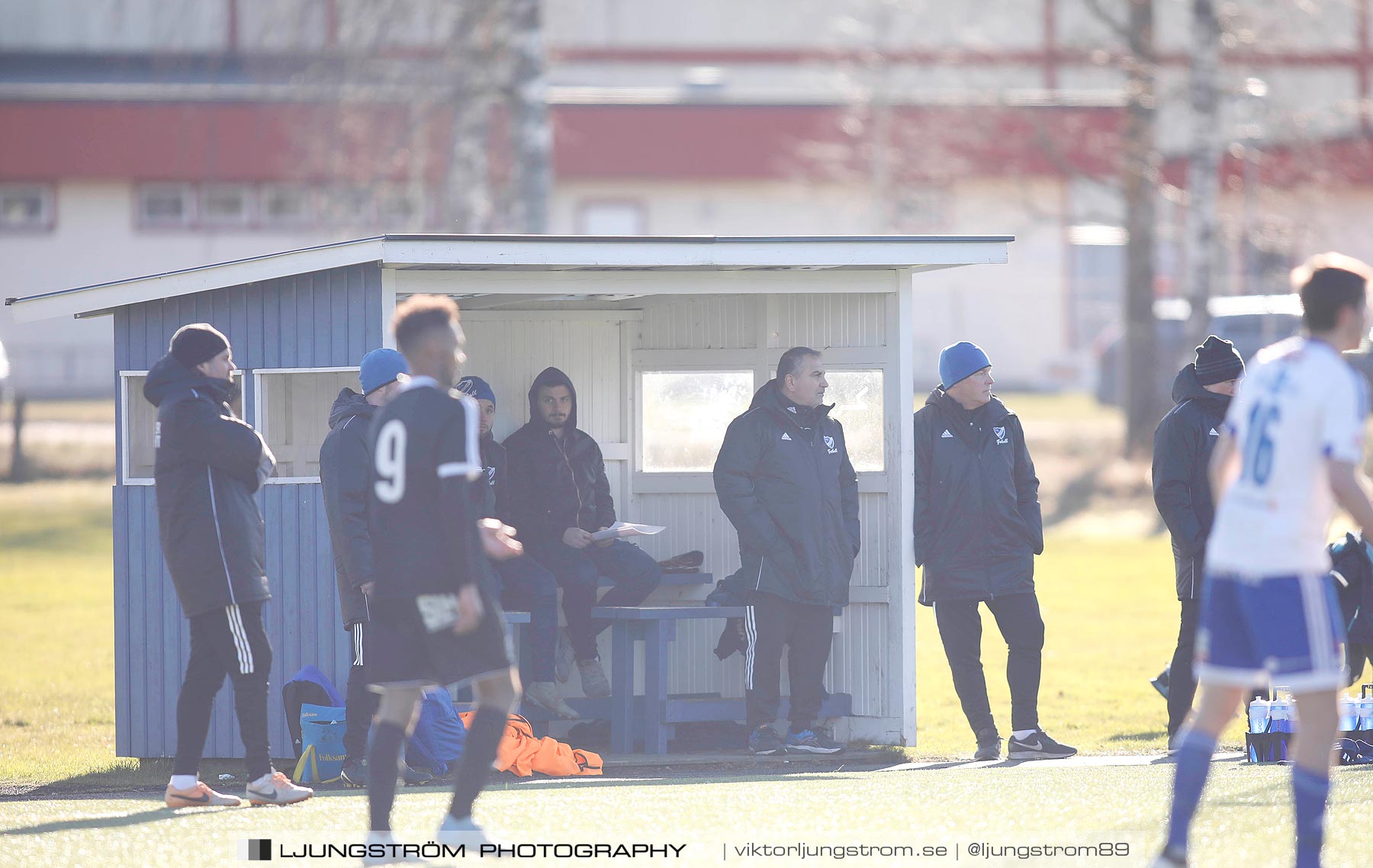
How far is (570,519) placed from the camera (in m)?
9.84

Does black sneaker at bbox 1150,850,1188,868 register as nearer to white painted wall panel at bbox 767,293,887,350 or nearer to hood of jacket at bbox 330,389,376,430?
hood of jacket at bbox 330,389,376,430

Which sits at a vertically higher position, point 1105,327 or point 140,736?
point 1105,327

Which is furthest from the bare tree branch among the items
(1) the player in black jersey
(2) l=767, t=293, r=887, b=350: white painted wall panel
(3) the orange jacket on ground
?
(1) the player in black jersey

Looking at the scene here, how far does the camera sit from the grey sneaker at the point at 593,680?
9.67 metres

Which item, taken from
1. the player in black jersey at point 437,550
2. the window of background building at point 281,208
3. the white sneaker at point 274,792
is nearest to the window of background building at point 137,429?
the white sneaker at point 274,792

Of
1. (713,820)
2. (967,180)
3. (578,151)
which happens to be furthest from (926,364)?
(713,820)

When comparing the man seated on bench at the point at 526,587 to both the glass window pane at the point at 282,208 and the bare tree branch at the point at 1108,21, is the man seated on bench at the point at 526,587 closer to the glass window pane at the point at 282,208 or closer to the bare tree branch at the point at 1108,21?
the bare tree branch at the point at 1108,21

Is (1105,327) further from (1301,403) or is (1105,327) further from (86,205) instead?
(1301,403)

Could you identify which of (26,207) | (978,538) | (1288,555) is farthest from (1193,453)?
(26,207)

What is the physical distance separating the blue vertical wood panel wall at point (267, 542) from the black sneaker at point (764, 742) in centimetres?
209

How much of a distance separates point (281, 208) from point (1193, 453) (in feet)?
96.5

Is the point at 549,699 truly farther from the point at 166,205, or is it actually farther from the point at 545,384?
the point at 166,205

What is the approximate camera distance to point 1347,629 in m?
8.45

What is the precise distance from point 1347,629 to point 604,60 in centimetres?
3138
